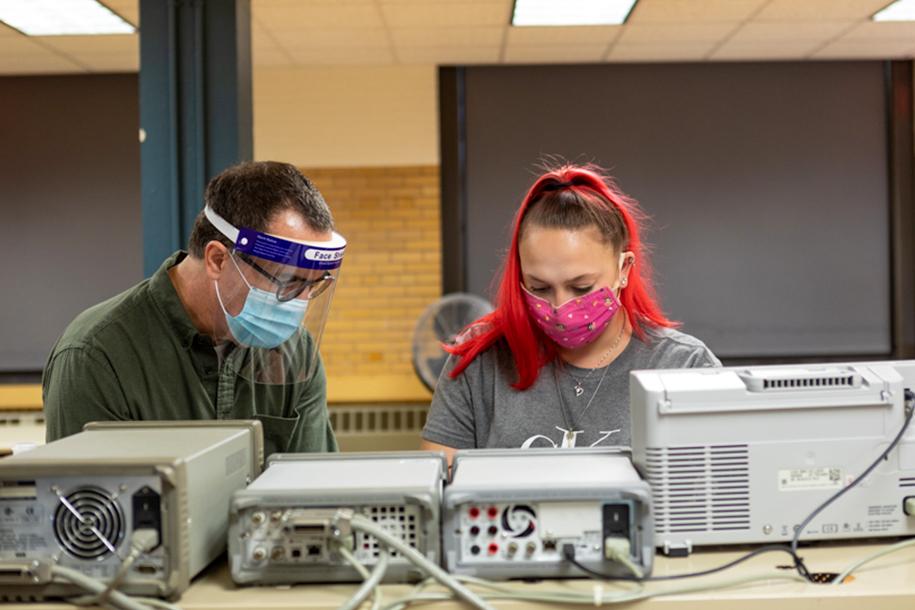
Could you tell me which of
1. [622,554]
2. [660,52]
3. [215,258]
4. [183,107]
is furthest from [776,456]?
[660,52]

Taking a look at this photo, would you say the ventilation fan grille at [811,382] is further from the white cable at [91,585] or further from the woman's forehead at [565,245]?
the white cable at [91,585]

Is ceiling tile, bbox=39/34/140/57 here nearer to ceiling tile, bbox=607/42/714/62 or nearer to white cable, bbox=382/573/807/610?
ceiling tile, bbox=607/42/714/62

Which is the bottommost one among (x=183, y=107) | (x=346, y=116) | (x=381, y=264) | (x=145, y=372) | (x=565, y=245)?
(x=145, y=372)

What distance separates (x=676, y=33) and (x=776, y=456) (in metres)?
3.96

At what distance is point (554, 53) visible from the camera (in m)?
4.91

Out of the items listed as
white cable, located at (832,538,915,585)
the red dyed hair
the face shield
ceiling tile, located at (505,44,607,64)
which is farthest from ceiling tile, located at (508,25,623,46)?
white cable, located at (832,538,915,585)

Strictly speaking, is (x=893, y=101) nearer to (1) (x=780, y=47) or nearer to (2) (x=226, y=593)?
(1) (x=780, y=47)

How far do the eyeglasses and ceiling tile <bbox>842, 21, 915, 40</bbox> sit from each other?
407 centimetres

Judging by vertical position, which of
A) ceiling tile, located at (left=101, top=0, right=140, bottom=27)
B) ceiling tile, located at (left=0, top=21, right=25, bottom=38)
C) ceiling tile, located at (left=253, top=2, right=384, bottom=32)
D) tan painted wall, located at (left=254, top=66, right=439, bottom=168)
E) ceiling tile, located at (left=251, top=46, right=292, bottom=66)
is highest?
ceiling tile, located at (left=251, top=46, right=292, bottom=66)

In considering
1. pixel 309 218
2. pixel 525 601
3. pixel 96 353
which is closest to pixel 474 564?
pixel 525 601

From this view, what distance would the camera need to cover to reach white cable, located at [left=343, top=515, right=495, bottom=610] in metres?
0.95

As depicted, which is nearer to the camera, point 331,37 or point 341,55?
point 331,37

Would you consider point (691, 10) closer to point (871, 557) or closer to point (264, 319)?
point (264, 319)

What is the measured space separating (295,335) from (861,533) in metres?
1.10
